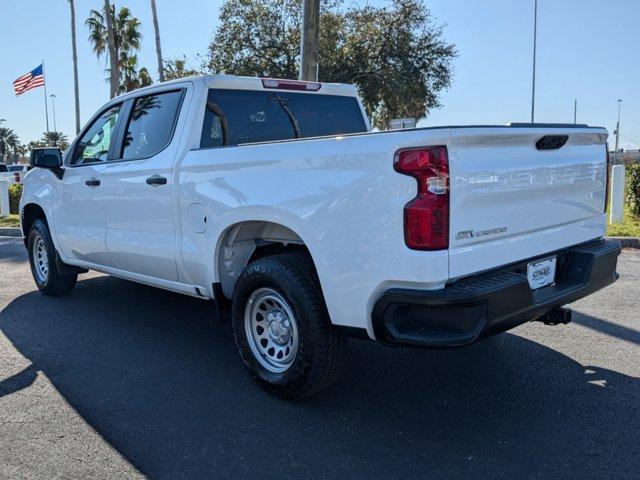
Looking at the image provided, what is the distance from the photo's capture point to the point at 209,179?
3.80 metres

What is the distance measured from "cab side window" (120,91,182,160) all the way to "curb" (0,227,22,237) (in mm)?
8283

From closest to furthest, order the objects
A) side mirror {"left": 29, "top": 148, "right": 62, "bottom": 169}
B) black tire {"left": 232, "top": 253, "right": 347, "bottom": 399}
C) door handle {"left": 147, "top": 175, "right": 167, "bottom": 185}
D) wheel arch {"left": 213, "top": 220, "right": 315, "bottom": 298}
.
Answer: black tire {"left": 232, "top": 253, "right": 347, "bottom": 399}
wheel arch {"left": 213, "top": 220, "right": 315, "bottom": 298}
door handle {"left": 147, "top": 175, "right": 167, "bottom": 185}
side mirror {"left": 29, "top": 148, "right": 62, "bottom": 169}

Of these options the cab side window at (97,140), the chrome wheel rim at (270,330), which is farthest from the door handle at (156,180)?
the chrome wheel rim at (270,330)

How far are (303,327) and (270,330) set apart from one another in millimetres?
480

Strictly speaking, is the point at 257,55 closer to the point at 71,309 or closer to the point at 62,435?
the point at 71,309

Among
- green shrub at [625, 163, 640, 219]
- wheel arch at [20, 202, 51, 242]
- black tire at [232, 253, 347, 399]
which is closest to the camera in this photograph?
black tire at [232, 253, 347, 399]

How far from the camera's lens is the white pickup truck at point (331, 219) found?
9.19ft

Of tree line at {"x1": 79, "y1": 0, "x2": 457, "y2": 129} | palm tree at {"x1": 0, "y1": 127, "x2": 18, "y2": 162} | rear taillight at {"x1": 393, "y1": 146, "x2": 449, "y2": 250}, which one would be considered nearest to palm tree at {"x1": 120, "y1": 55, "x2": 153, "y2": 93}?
tree line at {"x1": 79, "y1": 0, "x2": 457, "y2": 129}

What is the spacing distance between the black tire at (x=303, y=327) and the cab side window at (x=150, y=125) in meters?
1.47

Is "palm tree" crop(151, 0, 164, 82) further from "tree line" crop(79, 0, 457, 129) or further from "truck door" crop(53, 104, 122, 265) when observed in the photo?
"truck door" crop(53, 104, 122, 265)

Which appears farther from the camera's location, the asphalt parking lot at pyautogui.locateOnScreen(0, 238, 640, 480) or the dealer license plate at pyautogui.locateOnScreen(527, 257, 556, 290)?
the dealer license plate at pyautogui.locateOnScreen(527, 257, 556, 290)

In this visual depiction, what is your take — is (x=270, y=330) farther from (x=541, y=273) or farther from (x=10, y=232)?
(x=10, y=232)

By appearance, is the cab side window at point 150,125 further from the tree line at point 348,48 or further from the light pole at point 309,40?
the tree line at point 348,48

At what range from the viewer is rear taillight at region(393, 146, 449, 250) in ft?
9.03
